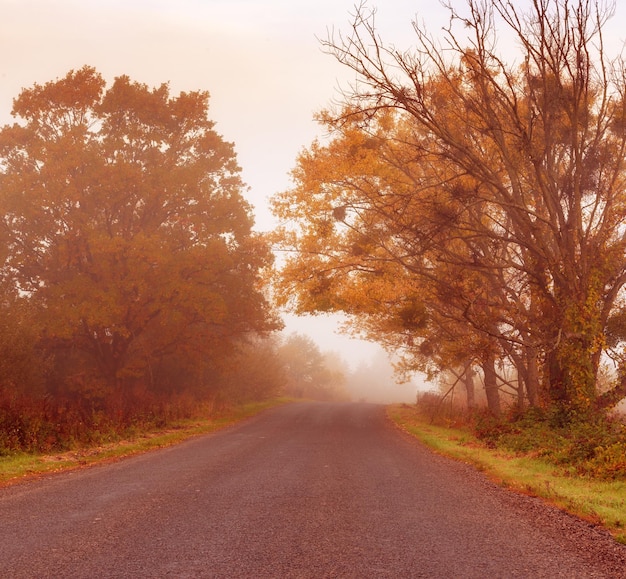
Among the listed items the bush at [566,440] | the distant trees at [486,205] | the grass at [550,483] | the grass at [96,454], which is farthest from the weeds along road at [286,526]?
the distant trees at [486,205]

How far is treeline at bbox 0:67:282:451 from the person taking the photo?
2088 centimetres

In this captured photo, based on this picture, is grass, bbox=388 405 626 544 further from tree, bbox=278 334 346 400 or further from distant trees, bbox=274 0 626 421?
tree, bbox=278 334 346 400

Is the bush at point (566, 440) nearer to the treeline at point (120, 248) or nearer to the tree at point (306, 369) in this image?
the treeline at point (120, 248)

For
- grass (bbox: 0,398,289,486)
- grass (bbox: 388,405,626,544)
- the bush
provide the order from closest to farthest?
grass (bbox: 388,405,626,544) → the bush → grass (bbox: 0,398,289,486)

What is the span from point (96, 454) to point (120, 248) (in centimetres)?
968

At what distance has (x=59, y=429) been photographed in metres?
14.6

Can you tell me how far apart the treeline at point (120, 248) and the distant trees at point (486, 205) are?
518 cm

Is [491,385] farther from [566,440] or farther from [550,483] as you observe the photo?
[550,483]

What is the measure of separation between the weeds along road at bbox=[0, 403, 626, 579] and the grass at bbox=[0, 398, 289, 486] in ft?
2.92

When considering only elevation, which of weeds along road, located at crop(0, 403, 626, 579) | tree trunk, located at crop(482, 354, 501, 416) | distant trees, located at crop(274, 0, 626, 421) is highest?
distant trees, located at crop(274, 0, 626, 421)

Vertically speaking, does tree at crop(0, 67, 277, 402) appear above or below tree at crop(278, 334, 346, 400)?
above

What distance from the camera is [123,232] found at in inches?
936

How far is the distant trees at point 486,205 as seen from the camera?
542 inches

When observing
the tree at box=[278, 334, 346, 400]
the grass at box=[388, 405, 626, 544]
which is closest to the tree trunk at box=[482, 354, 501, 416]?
the grass at box=[388, 405, 626, 544]
